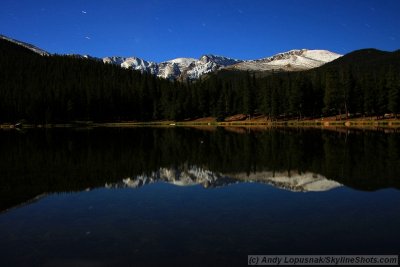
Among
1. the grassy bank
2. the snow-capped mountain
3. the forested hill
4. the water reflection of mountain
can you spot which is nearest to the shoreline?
the grassy bank

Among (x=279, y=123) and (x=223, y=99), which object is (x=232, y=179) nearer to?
(x=279, y=123)

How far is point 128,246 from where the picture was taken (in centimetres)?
1344

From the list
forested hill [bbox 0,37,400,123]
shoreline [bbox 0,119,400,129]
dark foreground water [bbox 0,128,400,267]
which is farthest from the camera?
forested hill [bbox 0,37,400,123]

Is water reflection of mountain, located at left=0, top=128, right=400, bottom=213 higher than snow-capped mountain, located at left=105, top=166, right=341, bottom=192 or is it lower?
higher

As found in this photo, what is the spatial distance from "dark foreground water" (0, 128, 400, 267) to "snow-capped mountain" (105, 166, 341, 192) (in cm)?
7

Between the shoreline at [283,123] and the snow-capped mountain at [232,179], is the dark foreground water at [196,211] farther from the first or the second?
the shoreline at [283,123]

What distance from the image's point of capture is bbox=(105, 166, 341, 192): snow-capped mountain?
23.9 m

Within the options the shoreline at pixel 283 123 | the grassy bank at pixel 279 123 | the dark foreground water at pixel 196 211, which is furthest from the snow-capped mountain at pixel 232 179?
the grassy bank at pixel 279 123

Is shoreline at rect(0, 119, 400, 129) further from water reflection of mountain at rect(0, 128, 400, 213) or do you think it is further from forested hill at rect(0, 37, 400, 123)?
water reflection of mountain at rect(0, 128, 400, 213)

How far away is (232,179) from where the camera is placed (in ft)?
89.6

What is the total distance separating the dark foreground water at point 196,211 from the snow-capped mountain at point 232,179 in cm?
7

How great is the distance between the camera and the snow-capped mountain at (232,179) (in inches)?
939

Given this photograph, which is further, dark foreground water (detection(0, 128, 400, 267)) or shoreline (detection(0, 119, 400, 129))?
shoreline (detection(0, 119, 400, 129))

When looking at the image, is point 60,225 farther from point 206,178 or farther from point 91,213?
point 206,178
